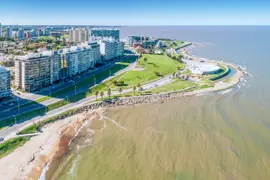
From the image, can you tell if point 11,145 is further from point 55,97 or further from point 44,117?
point 55,97

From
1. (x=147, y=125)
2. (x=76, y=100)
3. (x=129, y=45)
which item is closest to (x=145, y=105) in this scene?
(x=147, y=125)

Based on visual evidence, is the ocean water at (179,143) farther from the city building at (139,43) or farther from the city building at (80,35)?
the city building at (80,35)

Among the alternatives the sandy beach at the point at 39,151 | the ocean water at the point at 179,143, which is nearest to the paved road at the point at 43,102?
the sandy beach at the point at 39,151

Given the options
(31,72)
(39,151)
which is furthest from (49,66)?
(39,151)

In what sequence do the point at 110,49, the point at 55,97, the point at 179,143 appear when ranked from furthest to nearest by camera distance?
the point at 110,49 → the point at 55,97 → the point at 179,143

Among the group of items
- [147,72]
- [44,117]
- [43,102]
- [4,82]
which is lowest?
[44,117]

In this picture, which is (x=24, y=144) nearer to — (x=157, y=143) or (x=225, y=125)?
(x=157, y=143)

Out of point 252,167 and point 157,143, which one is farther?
point 157,143
